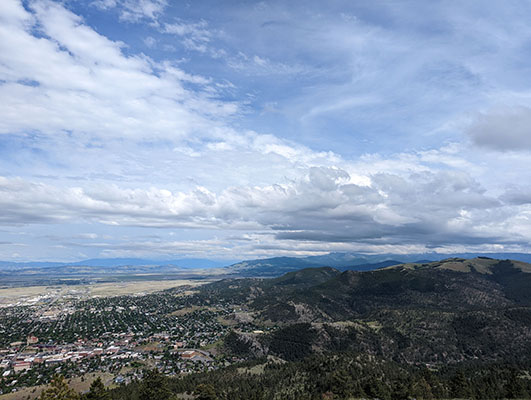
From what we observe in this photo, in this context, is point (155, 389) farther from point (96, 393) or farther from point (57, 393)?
point (57, 393)

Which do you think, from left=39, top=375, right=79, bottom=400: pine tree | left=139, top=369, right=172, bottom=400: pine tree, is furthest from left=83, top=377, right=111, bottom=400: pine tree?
left=139, top=369, right=172, bottom=400: pine tree

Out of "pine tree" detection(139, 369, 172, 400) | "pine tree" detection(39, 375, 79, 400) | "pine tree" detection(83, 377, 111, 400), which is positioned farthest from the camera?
"pine tree" detection(139, 369, 172, 400)

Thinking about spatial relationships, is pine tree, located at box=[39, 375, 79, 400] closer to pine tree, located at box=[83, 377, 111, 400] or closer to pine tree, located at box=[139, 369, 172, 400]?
pine tree, located at box=[83, 377, 111, 400]

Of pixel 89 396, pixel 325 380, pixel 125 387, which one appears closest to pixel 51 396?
pixel 89 396

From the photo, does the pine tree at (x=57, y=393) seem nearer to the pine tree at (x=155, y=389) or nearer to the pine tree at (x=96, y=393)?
the pine tree at (x=96, y=393)

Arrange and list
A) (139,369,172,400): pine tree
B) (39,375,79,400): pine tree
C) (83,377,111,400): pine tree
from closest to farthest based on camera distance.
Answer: (39,375,79,400): pine tree < (83,377,111,400): pine tree < (139,369,172,400): pine tree

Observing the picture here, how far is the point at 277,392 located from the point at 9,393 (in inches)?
6222

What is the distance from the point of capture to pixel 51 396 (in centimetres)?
9725

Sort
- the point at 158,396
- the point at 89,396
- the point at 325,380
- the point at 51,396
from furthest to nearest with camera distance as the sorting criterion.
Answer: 1. the point at 325,380
2. the point at 158,396
3. the point at 89,396
4. the point at 51,396

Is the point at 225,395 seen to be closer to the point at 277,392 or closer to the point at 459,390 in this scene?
the point at 277,392

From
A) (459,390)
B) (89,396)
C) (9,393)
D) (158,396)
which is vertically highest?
(89,396)

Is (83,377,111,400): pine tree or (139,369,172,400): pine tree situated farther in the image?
(139,369,172,400): pine tree

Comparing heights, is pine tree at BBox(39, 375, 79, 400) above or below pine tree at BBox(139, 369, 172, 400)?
above

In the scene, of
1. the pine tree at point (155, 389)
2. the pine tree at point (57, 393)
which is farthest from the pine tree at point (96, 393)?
the pine tree at point (155, 389)
